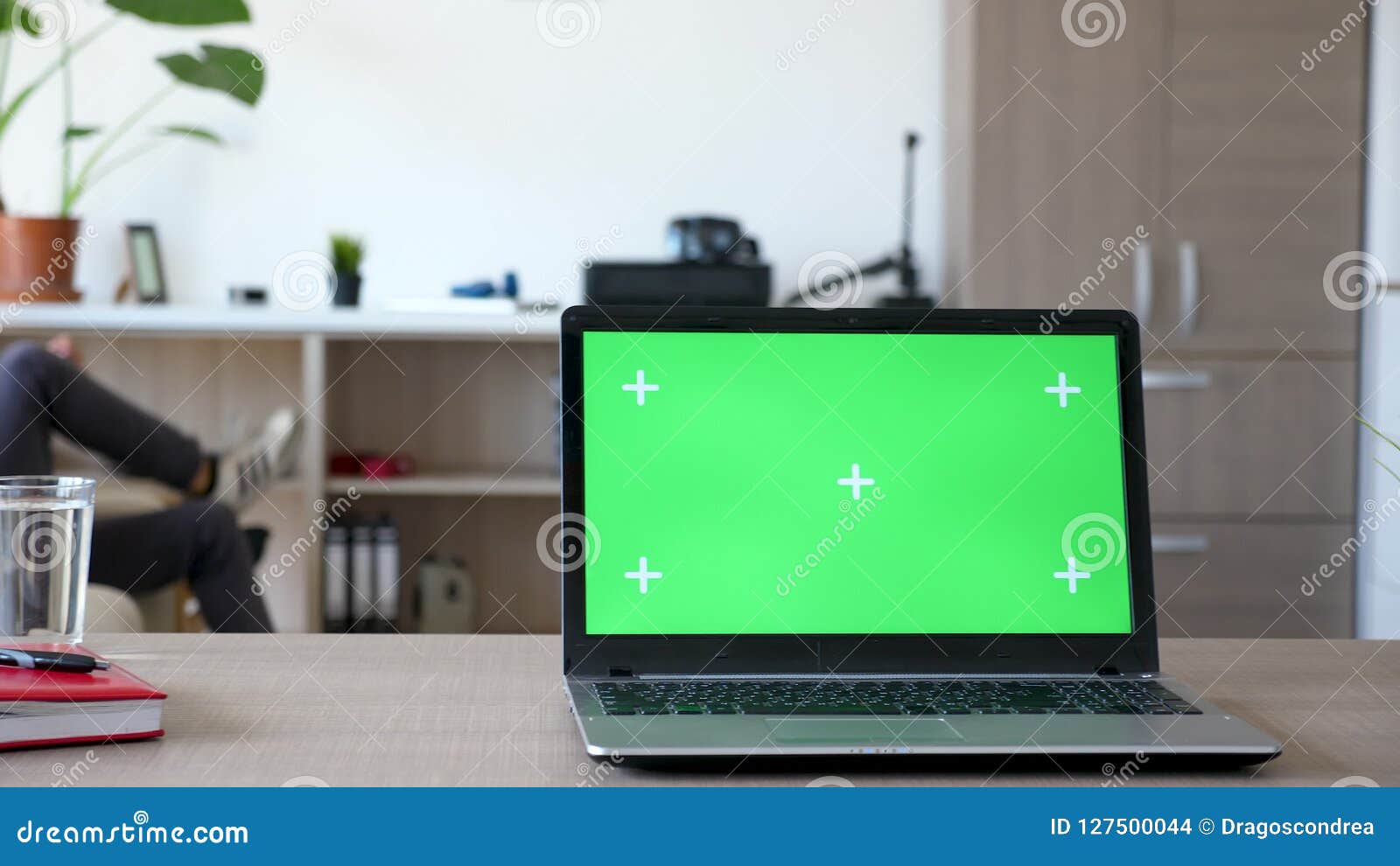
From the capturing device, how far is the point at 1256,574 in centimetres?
308

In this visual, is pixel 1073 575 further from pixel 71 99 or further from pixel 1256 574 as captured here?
pixel 71 99

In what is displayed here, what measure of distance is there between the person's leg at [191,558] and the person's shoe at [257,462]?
0.23 m

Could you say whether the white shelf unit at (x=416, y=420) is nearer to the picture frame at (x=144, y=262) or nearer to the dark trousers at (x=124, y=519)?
the picture frame at (x=144, y=262)

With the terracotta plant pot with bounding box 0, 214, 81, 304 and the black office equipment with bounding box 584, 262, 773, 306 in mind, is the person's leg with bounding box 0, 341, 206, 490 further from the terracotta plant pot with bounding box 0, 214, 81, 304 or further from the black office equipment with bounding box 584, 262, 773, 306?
the black office equipment with bounding box 584, 262, 773, 306

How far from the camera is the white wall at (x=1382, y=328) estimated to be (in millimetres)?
2990

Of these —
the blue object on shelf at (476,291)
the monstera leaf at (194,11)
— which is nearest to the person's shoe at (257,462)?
the blue object on shelf at (476,291)

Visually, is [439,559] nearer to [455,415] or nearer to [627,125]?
[455,415]

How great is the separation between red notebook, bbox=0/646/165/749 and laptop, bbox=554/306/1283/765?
0.89 feet

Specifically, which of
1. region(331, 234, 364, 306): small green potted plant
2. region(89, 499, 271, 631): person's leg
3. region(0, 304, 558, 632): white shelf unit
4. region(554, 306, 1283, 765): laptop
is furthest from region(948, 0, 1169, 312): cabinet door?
region(554, 306, 1283, 765): laptop

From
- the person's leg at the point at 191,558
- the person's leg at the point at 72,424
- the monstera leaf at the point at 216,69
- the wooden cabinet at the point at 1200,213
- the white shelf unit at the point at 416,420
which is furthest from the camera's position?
the white shelf unit at the point at 416,420

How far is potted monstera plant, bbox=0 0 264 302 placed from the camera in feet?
9.41

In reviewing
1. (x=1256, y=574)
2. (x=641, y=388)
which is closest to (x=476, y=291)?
(x=1256, y=574)

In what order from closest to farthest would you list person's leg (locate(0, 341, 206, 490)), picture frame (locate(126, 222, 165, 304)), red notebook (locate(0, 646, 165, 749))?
red notebook (locate(0, 646, 165, 749)) → person's leg (locate(0, 341, 206, 490)) → picture frame (locate(126, 222, 165, 304))
